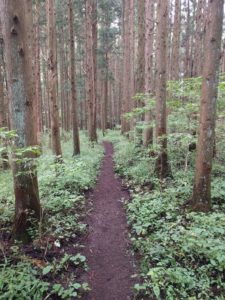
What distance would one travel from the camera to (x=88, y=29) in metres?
14.9

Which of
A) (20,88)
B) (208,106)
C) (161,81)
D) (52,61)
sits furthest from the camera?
(52,61)

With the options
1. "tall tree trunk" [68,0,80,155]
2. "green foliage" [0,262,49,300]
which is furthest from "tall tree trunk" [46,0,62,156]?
"green foliage" [0,262,49,300]

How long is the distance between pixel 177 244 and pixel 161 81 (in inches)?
195

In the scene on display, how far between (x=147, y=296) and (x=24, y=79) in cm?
373

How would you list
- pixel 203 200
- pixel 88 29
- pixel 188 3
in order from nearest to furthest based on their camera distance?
pixel 203 200, pixel 88 29, pixel 188 3

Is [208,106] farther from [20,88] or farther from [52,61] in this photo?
[52,61]

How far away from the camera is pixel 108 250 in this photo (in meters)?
4.53

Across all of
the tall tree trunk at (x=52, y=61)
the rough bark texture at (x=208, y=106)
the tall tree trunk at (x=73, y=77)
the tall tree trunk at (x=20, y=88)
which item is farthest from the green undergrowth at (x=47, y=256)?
the tall tree trunk at (x=73, y=77)

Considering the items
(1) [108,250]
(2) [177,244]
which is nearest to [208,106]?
(2) [177,244]

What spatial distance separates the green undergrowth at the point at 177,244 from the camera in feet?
11.2

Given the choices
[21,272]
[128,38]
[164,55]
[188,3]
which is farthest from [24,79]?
[188,3]

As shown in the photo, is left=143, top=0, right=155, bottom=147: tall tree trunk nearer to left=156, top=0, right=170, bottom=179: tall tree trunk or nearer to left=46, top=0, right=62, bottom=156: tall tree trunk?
left=156, top=0, right=170, bottom=179: tall tree trunk

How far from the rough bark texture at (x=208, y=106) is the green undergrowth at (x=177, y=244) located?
17.4 inches

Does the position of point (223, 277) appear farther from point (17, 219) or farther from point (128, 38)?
point (128, 38)
